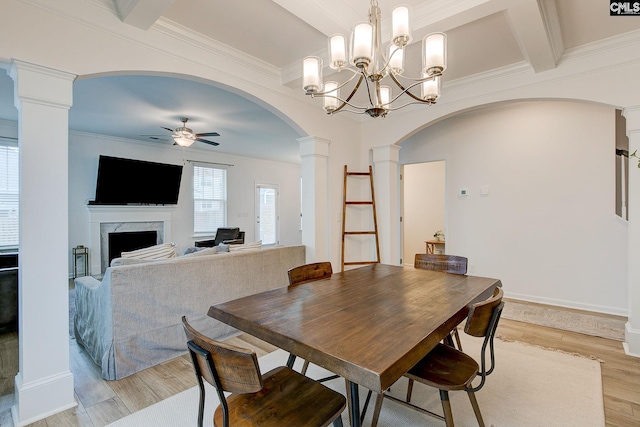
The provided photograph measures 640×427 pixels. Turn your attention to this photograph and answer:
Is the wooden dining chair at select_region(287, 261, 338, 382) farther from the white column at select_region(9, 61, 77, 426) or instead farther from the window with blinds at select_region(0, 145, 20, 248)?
the window with blinds at select_region(0, 145, 20, 248)

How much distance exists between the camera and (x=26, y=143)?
5.91ft

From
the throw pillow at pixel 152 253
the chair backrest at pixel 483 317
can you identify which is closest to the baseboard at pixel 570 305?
the chair backrest at pixel 483 317

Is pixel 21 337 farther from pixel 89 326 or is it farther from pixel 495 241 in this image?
pixel 495 241

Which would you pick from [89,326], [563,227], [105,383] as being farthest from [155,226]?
[563,227]

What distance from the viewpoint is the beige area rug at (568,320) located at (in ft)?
10.3

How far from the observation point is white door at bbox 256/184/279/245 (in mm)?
8531

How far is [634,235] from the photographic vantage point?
105 inches

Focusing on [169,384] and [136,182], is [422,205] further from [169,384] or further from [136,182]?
[136,182]

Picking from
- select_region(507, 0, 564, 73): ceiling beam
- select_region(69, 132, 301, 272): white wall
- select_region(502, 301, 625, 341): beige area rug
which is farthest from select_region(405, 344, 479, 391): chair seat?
select_region(69, 132, 301, 272): white wall

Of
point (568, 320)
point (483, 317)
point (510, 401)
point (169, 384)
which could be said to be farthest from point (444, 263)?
point (169, 384)

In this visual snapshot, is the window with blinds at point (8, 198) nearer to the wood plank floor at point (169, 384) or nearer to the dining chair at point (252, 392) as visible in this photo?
the wood plank floor at point (169, 384)

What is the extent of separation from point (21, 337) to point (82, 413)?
0.59 m

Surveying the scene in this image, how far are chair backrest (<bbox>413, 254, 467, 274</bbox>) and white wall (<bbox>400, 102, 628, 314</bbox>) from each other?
2.24m

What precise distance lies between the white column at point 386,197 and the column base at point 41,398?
10.9 ft
